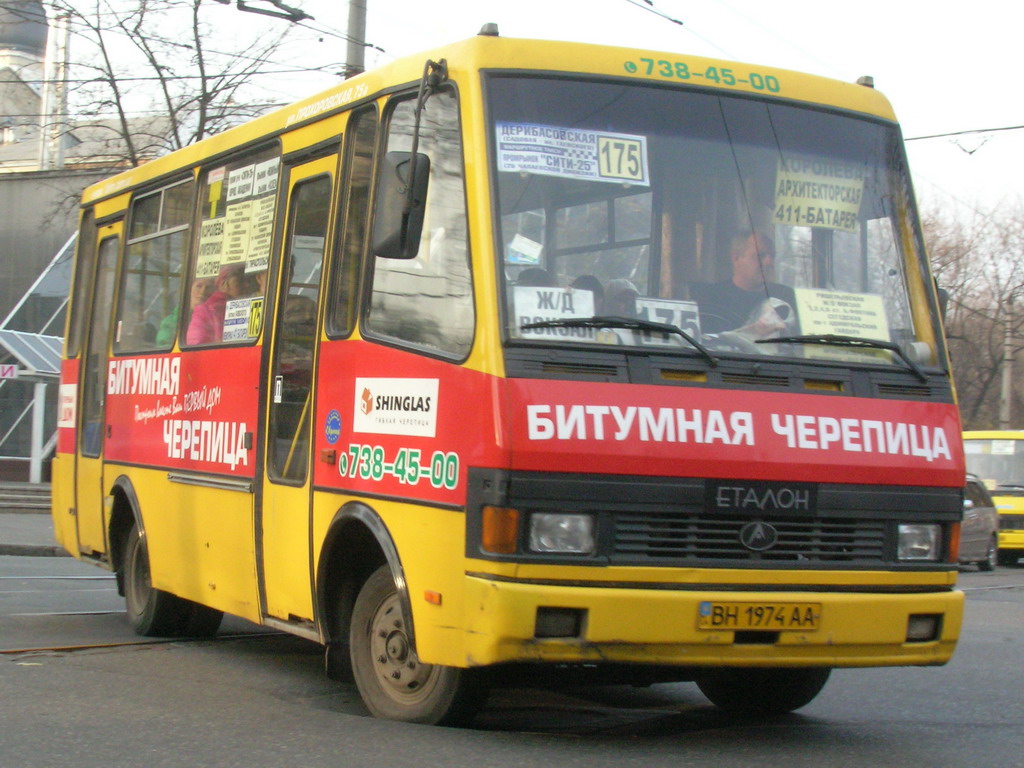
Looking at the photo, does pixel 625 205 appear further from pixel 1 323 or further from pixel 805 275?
pixel 1 323

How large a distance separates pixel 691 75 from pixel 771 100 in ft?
1.42

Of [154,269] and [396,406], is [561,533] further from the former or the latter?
[154,269]

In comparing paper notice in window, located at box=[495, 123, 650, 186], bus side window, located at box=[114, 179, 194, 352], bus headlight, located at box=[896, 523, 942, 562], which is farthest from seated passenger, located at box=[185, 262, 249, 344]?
bus headlight, located at box=[896, 523, 942, 562]

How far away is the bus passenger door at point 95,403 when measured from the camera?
10.6m

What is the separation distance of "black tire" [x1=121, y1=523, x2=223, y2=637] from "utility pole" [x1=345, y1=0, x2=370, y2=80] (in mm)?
6746

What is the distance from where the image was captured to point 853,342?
6.45 m

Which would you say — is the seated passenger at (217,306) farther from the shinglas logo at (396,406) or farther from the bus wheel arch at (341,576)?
the bus wheel arch at (341,576)

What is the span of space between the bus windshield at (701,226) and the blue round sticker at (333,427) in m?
1.41

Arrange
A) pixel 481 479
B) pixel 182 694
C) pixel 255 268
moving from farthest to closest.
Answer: pixel 255 268, pixel 182 694, pixel 481 479

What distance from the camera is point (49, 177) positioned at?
35000 millimetres

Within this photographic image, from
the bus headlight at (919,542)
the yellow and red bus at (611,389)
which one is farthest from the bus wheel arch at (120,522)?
the bus headlight at (919,542)

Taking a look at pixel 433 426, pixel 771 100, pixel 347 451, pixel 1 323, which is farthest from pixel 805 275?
pixel 1 323

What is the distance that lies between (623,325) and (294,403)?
7.14 feet

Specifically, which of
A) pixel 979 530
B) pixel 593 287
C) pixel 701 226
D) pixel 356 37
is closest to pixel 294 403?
pixel 593 287
